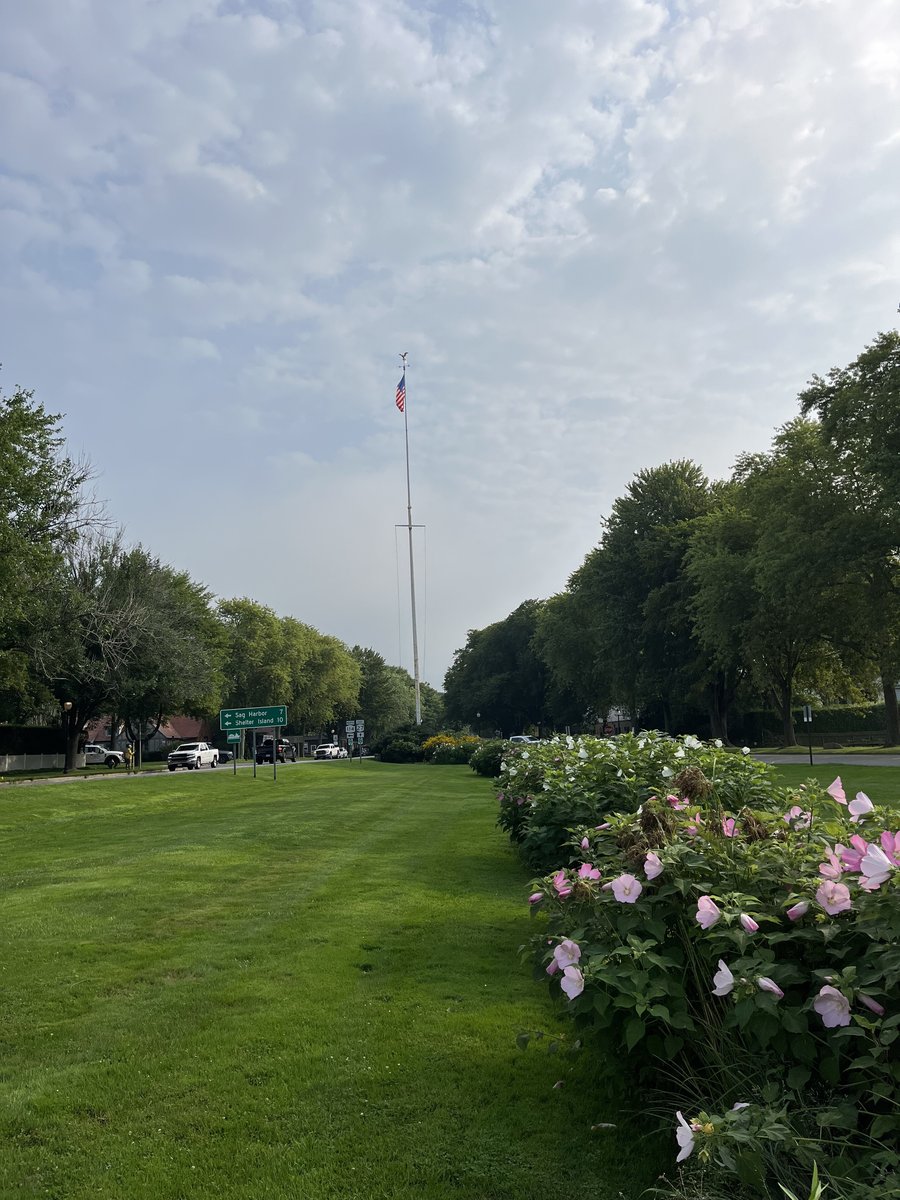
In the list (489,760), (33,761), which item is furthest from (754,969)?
(33,761)

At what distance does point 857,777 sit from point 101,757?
47.4 metres

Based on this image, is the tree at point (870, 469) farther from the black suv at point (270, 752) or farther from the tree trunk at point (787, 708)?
the black suv at point (270, 752)

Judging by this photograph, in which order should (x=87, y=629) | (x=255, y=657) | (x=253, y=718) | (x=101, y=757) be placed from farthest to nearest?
(x=255, y=657) → (x=101, y=757) → (x=87, y=629) → (x=253, y=718)

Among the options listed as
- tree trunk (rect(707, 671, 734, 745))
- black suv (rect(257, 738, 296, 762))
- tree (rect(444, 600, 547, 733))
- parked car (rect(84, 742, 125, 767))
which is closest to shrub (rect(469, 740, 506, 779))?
tree trunk (rect(707, 671, 734, 745))

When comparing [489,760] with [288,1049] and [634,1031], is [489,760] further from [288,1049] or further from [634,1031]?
[634,1031]

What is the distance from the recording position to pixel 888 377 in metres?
28.2

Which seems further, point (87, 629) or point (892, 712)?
point (892, 712)

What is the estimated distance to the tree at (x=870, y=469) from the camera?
27438 mm

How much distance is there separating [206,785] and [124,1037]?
25.9 m

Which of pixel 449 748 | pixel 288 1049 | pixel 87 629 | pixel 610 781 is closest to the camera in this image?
pixel 288 1049

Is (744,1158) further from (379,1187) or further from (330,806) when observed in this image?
(330,806)

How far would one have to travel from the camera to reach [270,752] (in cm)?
5562

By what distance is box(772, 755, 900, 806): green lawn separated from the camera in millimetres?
17541

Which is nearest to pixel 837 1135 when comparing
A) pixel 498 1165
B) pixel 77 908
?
pixel 498 1165
